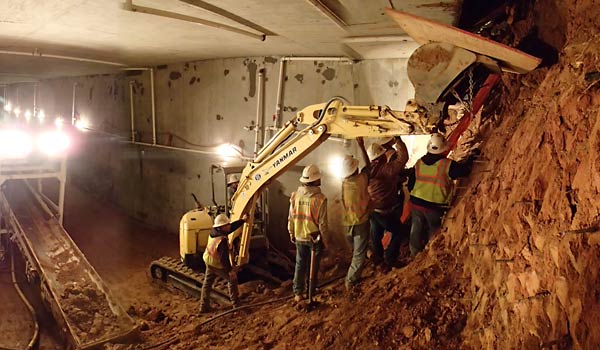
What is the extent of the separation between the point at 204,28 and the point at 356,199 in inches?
136

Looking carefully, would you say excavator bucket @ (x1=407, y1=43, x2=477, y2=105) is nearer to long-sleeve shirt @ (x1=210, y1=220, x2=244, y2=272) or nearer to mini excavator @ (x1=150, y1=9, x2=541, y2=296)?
mini excavator @ (x1=150, y1=9, x2=541, y2=296)

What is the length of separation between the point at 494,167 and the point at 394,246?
6.84 ft

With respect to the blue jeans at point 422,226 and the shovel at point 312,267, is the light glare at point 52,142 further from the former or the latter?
the blue jeans at point 422,226

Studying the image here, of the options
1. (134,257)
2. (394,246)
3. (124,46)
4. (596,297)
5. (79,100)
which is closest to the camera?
(596,297)

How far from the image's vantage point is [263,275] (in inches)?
320

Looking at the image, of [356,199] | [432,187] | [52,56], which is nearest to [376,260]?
[356,199]

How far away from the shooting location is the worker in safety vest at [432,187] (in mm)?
5520

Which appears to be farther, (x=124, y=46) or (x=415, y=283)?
(x=124, y=46)

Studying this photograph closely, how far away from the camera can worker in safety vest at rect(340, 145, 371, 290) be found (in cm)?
604

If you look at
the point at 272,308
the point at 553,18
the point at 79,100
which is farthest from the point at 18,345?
the point at 79,100

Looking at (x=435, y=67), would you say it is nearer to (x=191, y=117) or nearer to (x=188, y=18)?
(x=188, y=18)

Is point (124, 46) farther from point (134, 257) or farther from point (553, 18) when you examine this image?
point (553, 18)

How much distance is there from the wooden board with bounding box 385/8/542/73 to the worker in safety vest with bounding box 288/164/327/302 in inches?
99.3

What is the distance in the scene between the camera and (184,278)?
8.34 m
